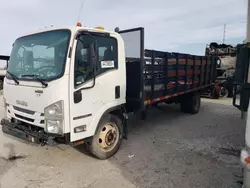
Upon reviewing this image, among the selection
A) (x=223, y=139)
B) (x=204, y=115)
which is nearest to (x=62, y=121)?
(x=223, y=139)

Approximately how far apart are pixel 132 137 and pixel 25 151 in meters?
2.41

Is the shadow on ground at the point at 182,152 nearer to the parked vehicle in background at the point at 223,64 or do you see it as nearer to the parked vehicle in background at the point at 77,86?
the parked vehicle in background at the point at 77,86

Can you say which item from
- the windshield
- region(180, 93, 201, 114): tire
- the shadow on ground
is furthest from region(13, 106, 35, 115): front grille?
region(180, 93, 201, 114): tire

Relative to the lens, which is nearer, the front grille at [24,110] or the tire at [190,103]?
the front grille at [24,110]

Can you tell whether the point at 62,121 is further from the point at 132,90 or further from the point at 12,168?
the point at 132,90

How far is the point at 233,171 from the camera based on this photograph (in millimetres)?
3674

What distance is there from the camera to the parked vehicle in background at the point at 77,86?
129 inches

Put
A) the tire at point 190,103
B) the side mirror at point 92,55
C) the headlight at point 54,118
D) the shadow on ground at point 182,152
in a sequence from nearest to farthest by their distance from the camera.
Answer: the headlight at point 54,118 < the side mirror at point 92,55 < the shadow on ground at point 182,152 < the tire at point 190,103

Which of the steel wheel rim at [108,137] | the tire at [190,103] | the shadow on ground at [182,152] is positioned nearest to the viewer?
the shadow on ground at [182,152]

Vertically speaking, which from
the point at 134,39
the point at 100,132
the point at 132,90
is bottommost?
the point at 100,132

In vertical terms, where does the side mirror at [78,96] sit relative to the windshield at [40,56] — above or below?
below

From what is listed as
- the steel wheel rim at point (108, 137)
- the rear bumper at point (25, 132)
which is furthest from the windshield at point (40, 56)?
the steel wheel rim at point (108, 137)

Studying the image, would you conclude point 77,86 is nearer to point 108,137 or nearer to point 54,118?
point 54,118

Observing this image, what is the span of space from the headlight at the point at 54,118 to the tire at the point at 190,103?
5.32 m
